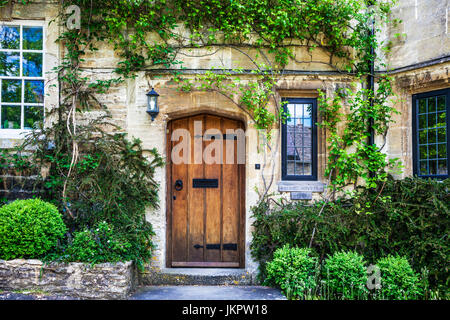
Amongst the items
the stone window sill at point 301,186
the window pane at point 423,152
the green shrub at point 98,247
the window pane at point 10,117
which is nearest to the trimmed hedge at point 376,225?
the stone window sill at point 301,186

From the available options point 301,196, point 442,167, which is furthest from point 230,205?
point 442,167

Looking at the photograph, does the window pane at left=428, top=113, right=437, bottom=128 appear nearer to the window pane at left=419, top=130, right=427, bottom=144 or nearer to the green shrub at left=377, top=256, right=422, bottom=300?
the window pane at left=419, top=130, right=427, bottom=144

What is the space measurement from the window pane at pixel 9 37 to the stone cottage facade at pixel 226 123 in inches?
3.3

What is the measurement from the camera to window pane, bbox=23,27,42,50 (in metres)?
5.66

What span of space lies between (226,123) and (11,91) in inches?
138

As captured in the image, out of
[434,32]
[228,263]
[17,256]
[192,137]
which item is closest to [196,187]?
[192,137]

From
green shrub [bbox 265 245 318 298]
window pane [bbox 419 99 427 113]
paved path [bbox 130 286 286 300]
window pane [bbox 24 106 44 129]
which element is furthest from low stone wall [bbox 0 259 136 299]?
window pane [bbox 419 99 427 113]

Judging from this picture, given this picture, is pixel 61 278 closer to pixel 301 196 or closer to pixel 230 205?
pixel 230 205

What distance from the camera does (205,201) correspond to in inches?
223

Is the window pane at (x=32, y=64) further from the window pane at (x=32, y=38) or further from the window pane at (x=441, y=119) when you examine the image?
the window pane at (x=441, y=119)

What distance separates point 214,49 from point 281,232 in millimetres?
3001

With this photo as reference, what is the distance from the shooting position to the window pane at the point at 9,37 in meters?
5.65

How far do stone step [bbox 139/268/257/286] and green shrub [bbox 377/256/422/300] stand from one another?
180 cm

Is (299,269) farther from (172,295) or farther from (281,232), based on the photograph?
(172,295)
